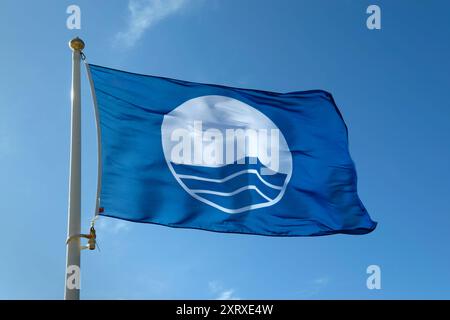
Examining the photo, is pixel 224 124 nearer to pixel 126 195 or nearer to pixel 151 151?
pixel 151 151

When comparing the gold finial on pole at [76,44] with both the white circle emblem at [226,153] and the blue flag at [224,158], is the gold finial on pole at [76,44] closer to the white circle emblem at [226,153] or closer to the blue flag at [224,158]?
the blue flag at [224,158]

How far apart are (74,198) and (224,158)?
3771 mm

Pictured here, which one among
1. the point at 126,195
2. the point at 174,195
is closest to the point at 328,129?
the point at 174,195

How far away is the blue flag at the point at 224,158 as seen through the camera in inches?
566

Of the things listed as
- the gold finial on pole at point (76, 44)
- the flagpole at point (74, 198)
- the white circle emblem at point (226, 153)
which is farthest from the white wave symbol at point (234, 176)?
the gold finial on pole at point (76, 44)

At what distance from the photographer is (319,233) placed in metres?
15.5

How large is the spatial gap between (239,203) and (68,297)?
14.7 feet

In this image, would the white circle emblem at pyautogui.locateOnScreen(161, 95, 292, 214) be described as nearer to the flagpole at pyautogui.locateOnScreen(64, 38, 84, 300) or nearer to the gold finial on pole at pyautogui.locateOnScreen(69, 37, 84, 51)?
the flagpole at pyautogui.locateOnScreen(64, 38, 84, 300)

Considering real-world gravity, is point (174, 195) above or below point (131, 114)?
below

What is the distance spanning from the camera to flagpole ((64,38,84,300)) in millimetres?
11945
